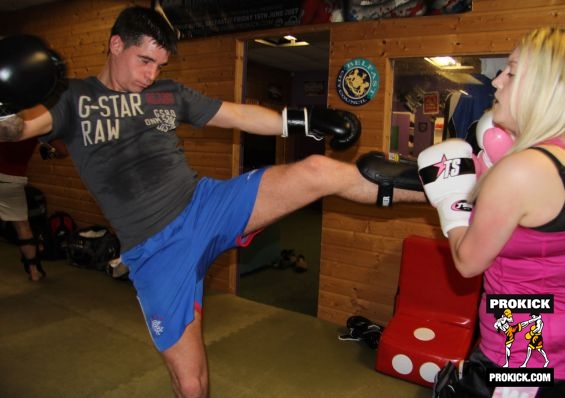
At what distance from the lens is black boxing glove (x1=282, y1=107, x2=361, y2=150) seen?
74.7 inches

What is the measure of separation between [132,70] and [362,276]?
2536 millimetres

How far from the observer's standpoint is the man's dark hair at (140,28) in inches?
73.6

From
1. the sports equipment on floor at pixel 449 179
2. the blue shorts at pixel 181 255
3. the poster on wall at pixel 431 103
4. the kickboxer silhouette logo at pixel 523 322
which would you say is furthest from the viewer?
the poster on wall at pixel 431 103

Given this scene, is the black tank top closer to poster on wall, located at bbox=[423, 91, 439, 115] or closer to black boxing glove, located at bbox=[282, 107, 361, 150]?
black boxing glove, located at bbox=[282, 107, 361, 150]

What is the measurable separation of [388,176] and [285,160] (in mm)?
8551

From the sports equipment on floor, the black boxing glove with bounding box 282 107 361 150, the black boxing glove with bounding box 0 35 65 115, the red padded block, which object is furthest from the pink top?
the red padded block

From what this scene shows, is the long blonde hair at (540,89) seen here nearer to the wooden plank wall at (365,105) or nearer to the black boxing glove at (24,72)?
the black boxing glove at (24,72)

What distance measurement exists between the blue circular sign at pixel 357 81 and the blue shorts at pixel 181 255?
2.00 m

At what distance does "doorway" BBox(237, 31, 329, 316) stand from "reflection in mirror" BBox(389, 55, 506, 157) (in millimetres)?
762

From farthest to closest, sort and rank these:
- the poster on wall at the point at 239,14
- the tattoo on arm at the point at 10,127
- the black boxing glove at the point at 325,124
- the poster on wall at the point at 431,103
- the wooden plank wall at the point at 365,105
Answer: the poster on wall at the point at 239,14 → the poster on wall at the point at 431,103 → the wooden plank wall at the point at 365,105 → the black boxing glove at the point at 325,124 → the tattoo on arm at the point at 10,127

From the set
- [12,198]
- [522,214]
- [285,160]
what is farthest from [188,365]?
[285,160]

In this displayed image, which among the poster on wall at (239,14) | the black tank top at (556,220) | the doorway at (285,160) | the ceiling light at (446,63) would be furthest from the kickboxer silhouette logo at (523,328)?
the poster on wall at (239,14)

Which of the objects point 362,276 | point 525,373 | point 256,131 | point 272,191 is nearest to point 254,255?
point 362,276

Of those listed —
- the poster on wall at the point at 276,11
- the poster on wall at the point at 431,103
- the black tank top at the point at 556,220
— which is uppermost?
the poster on wall at the point at 276,11
